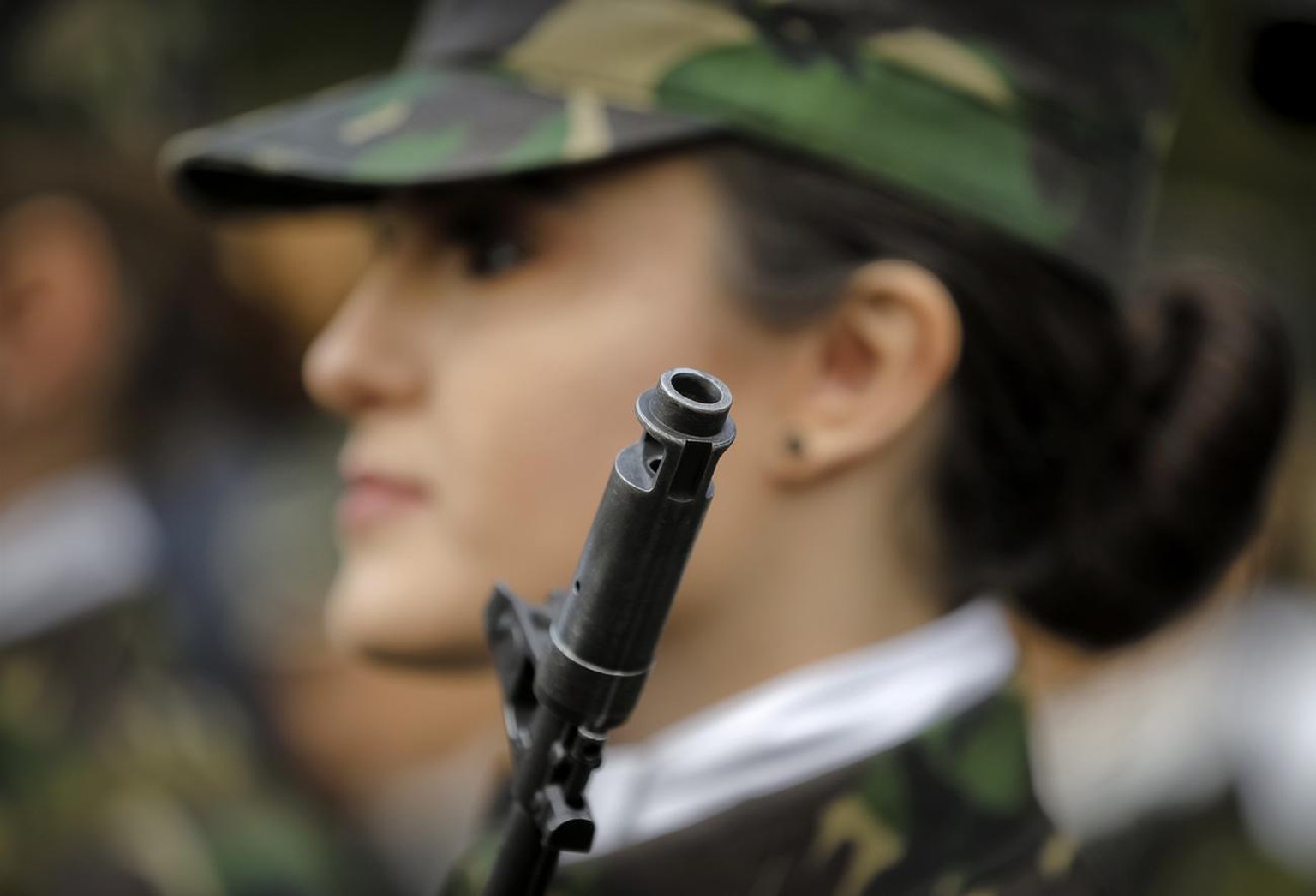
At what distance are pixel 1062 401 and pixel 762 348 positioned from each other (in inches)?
11.0

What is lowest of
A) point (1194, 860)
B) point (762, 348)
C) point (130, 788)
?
point (1194, 860)

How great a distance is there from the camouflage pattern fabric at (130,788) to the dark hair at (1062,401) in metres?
1.24

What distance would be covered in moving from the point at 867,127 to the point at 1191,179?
2.45 meters

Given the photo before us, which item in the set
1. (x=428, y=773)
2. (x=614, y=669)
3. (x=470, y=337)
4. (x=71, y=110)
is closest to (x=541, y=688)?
(x=614, y=669)

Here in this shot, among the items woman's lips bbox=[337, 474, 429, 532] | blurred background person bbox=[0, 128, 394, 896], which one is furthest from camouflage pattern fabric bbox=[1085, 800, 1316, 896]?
woman's lips bbox=[337, 474, 429, 532]

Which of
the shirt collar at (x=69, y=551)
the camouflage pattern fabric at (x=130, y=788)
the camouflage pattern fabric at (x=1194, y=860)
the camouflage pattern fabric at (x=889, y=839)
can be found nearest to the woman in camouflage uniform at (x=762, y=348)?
the camouflage pattern fabric at (x=889, y=839)

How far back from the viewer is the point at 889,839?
3.35 feet

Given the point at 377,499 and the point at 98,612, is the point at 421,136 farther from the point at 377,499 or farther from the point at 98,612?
the point at 98,612

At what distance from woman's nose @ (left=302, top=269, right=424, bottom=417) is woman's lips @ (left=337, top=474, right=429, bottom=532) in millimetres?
→ 57

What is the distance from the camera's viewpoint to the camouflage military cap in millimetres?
1082

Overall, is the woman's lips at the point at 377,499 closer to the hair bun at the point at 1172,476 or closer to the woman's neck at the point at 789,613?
the woman's neck at the point at 789,613

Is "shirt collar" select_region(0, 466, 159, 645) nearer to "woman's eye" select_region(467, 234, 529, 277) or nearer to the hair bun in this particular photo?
"woman's eye" select_region(467, 234, 529, 277)

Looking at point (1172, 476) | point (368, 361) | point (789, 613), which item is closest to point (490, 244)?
point (368, 361)

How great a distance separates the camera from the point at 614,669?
66 cm
